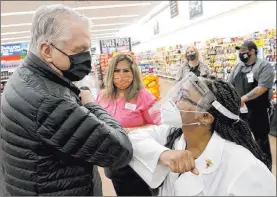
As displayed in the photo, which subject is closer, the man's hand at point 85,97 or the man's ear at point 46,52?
the man's ear at point 46,52

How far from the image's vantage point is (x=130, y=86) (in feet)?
8.34

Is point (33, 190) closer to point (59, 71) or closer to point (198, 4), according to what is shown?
point (59, 71)

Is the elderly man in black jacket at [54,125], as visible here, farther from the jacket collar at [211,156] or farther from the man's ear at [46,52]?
the jacket collar at [211,156]

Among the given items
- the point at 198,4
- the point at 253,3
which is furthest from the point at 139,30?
the point at 253,3

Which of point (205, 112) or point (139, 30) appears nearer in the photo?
point (205, 112)

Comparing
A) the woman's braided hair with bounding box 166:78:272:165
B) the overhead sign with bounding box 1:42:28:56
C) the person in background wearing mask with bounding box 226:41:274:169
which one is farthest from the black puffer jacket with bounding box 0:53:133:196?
the overhead sign with bounding box 1:42:28:56

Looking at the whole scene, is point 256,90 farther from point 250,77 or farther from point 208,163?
point 208,163

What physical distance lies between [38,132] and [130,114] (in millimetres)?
1264

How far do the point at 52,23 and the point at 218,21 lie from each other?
9974mm

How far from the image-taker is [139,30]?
22.9 metres

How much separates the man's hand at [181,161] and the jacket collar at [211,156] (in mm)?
172

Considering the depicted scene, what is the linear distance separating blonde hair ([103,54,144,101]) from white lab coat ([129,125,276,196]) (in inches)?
44.8

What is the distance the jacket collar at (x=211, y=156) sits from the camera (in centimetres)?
113

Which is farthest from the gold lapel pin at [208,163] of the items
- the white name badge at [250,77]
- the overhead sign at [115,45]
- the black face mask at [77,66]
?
the overhead sign at [115,45]
